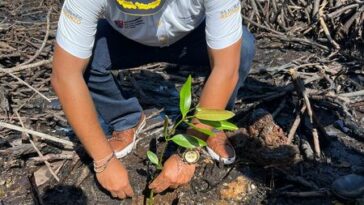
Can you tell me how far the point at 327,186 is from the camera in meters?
2.10

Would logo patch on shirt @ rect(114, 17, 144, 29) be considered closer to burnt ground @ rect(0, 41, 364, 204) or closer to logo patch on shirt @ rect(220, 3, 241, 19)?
logo patch on shirt @ rect(220, 3, 241, 19)

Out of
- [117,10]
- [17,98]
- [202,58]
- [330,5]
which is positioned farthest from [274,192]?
[330,5]

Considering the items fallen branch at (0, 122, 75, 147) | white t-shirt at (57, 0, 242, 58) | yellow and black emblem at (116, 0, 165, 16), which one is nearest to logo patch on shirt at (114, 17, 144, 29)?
white t-shirt at (57, 0, 242, 58)

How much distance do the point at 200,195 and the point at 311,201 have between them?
46 centimetres

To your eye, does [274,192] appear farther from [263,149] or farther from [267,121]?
[267,121]

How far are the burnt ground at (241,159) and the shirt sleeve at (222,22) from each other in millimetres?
593

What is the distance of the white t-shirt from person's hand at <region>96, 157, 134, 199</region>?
0.45 meters

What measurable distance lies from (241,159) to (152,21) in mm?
767

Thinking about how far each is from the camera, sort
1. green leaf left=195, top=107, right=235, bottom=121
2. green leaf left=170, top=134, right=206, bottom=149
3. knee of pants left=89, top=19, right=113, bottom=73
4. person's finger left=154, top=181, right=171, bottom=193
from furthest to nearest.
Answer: knee of pants left=89, top=19, right=113, bottom=73 → person's finger left=154, top=181, right=171, bottom=193 → green leaf left=170, top=134, right=206, bottom=149 → green leaf left=195, top=107, right=235, bottom=121

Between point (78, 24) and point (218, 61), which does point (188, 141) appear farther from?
point (78, 24)

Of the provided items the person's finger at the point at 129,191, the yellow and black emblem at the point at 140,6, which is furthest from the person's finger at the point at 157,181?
the yellow and black emblem at the point at 140,6

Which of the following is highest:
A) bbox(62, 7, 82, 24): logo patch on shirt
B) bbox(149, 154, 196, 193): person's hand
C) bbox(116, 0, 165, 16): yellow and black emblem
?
bbox(116, 0, 165, 16): yellow and black emblem

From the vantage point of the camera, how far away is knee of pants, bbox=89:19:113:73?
2.20 metres

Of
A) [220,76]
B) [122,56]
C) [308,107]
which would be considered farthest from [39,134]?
[308,107]
